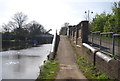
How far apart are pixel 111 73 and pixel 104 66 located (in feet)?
3.34

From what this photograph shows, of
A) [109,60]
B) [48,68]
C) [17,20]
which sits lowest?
[48,68]

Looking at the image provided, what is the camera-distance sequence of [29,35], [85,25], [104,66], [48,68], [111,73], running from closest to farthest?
[111,73]
[104,66]
[48,68]
[85,25]
[29,35]

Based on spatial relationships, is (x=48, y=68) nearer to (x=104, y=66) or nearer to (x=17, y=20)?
(x=104, y=66)

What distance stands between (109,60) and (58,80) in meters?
2.40

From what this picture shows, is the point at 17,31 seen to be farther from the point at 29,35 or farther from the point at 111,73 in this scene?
the point at 111,73

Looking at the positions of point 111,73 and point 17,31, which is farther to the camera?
point 17,31

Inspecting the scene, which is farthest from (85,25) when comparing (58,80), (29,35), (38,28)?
(38,28)

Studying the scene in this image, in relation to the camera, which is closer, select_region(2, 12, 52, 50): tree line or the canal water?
the canal water

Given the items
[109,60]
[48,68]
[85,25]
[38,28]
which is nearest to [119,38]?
[109,60]

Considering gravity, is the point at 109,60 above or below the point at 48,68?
above

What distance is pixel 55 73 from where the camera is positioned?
10.8m

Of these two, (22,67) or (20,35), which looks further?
(20,35)

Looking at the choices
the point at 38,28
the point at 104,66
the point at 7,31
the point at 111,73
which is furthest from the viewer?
the point at 38,28

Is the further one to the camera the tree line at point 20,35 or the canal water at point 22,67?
the tree line at point 20,35
